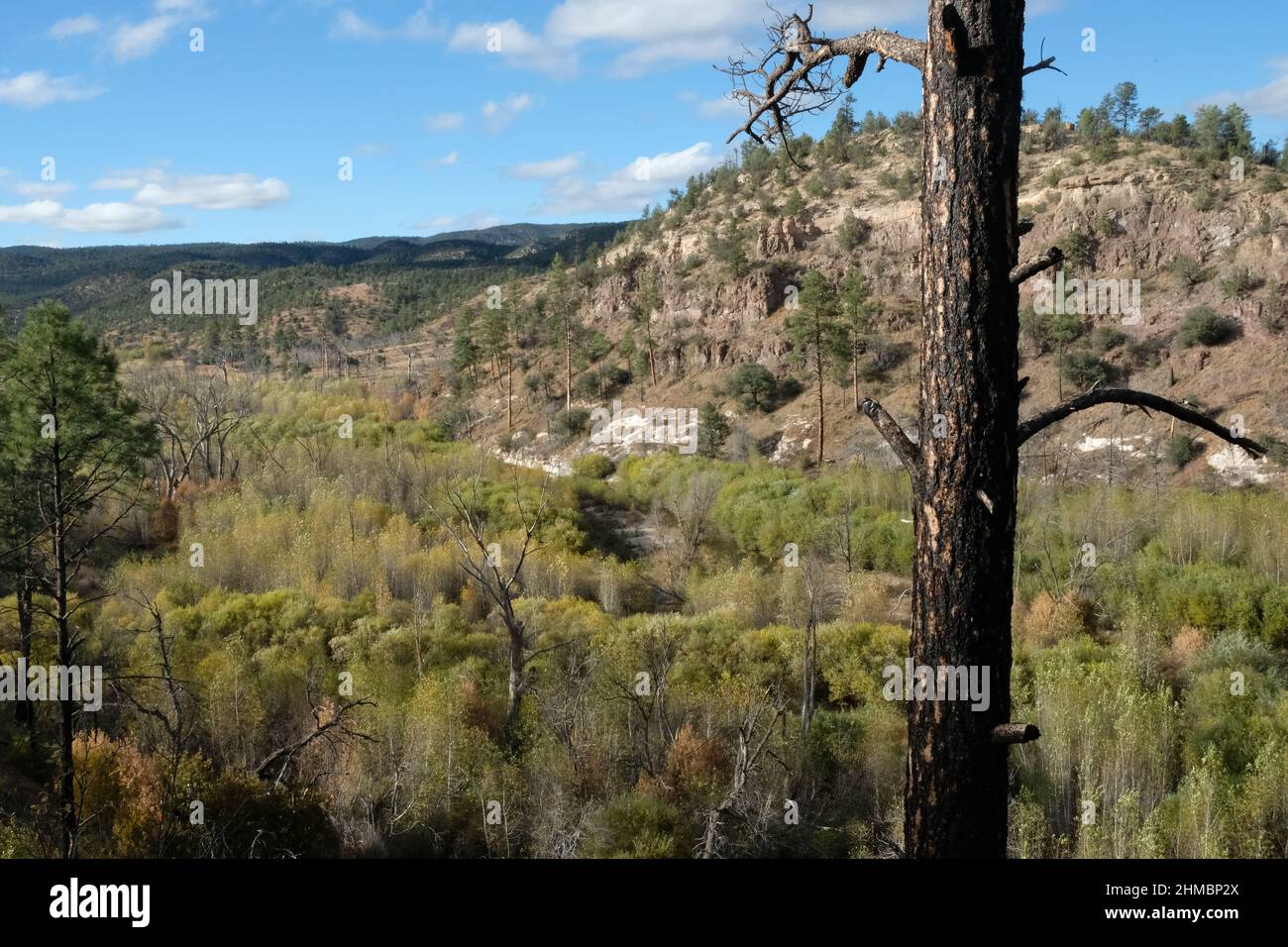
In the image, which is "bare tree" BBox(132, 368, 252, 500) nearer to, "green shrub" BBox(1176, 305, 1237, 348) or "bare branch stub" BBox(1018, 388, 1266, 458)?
"bare branch stub" BBox(1018, 388, 1266, 458)

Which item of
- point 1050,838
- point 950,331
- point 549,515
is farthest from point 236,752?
point 549,515

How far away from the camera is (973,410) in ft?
11.8

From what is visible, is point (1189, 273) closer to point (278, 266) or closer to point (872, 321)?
point (872, 321)

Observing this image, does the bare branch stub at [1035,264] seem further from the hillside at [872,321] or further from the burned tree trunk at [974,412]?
the hillside at [872,321]

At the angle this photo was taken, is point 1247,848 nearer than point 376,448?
Yes

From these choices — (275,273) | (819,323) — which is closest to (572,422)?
(819,323)

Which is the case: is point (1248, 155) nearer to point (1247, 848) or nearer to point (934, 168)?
point (1247, 848)

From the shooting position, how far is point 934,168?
12.3 feet

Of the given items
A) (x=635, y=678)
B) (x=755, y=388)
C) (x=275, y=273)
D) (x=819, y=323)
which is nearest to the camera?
(x=635, y=678)

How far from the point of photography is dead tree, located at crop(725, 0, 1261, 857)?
→ 11.8ft

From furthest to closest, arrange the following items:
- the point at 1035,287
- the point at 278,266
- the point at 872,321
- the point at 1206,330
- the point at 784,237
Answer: the point at 278,266 → the point at 784,237 → the point at 872,321 → the point at 1035,287 → the point at 1206,330
